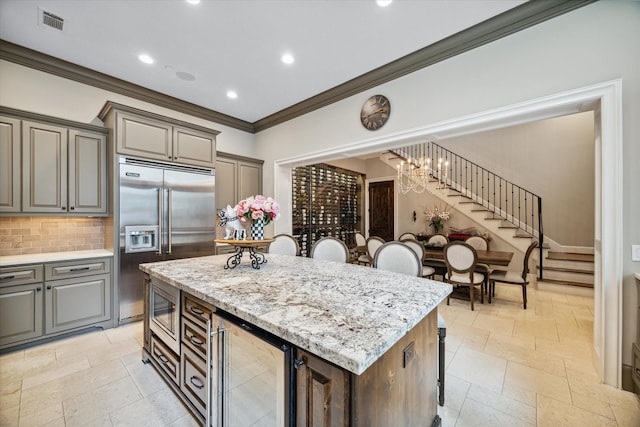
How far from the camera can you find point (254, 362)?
1.18 meters

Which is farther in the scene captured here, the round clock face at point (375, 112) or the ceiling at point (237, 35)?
the round clock face at point (375, 112)

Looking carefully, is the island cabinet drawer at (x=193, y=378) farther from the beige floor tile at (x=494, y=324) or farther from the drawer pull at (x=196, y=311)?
the beige floor tile at (x=494, y=324)

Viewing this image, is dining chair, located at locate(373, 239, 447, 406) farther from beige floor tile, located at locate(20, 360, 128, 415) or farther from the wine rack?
the wine rack

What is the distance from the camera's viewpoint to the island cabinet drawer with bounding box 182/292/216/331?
1450mm

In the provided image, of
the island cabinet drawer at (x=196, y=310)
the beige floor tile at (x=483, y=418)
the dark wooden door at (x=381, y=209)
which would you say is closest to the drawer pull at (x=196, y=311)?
the island cabinet drawer at (x=196, y=310)

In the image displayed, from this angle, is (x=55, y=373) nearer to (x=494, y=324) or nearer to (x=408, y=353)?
(x=408, y=353)

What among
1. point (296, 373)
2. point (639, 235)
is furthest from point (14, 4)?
point (639, 235)

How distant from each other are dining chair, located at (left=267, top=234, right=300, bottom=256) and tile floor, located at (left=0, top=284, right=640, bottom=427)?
1601mm

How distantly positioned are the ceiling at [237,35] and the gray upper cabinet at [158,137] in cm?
56

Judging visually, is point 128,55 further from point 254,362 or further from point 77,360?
point 254,362

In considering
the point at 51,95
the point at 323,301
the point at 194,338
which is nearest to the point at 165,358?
the point at 194,338

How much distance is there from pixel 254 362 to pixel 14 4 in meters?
3.51

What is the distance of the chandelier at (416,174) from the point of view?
260 inches

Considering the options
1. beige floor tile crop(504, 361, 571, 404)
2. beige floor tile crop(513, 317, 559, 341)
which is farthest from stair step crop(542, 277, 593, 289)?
beige floor tile crop(504, 361, 571, 404)
